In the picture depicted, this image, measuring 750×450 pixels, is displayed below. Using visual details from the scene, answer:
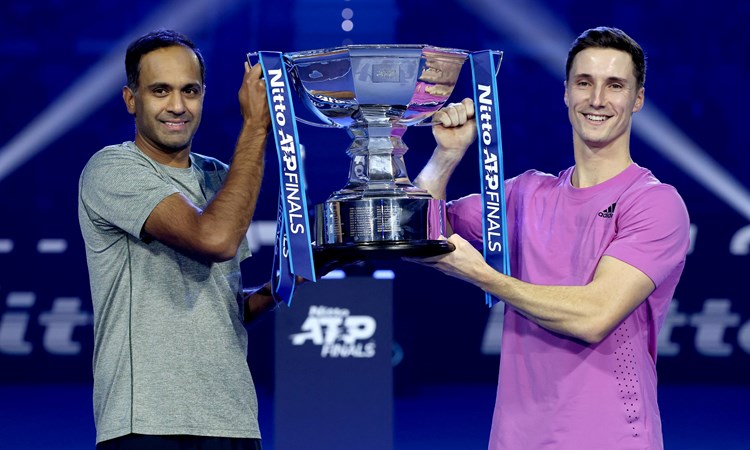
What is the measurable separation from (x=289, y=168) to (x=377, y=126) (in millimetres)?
228

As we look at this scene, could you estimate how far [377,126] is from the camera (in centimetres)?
227

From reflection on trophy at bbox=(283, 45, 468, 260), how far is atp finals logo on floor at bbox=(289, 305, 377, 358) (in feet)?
5.31

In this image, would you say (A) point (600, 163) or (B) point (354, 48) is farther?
(A) point (600, 163)

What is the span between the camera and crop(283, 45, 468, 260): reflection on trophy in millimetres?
2154

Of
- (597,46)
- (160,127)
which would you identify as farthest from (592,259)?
(160,127)

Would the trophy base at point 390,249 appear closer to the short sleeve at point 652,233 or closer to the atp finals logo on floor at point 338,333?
the short sleeve at point 652,233

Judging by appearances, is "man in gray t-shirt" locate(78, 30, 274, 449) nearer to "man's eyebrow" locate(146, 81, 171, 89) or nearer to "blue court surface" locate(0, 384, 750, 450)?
"man's eyebrow" locate(146, 81, 171, 89)

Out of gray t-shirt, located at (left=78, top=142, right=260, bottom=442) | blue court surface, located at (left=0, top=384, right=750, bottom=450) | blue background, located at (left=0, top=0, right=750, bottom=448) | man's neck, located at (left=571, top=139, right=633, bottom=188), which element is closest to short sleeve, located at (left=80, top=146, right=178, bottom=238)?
gray t-shirt, located at (left=78, top=142, right=260, bottom=442)

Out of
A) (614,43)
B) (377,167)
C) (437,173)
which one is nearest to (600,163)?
(614,43)

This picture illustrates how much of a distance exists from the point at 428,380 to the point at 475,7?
2143 mm

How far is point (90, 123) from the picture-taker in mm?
5922

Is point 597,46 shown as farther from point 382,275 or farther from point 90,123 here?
point 90,123

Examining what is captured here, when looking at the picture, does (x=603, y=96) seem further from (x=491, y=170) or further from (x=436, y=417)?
(x=436, y=417)

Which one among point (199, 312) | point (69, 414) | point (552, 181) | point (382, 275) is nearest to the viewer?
point (199, 312)
